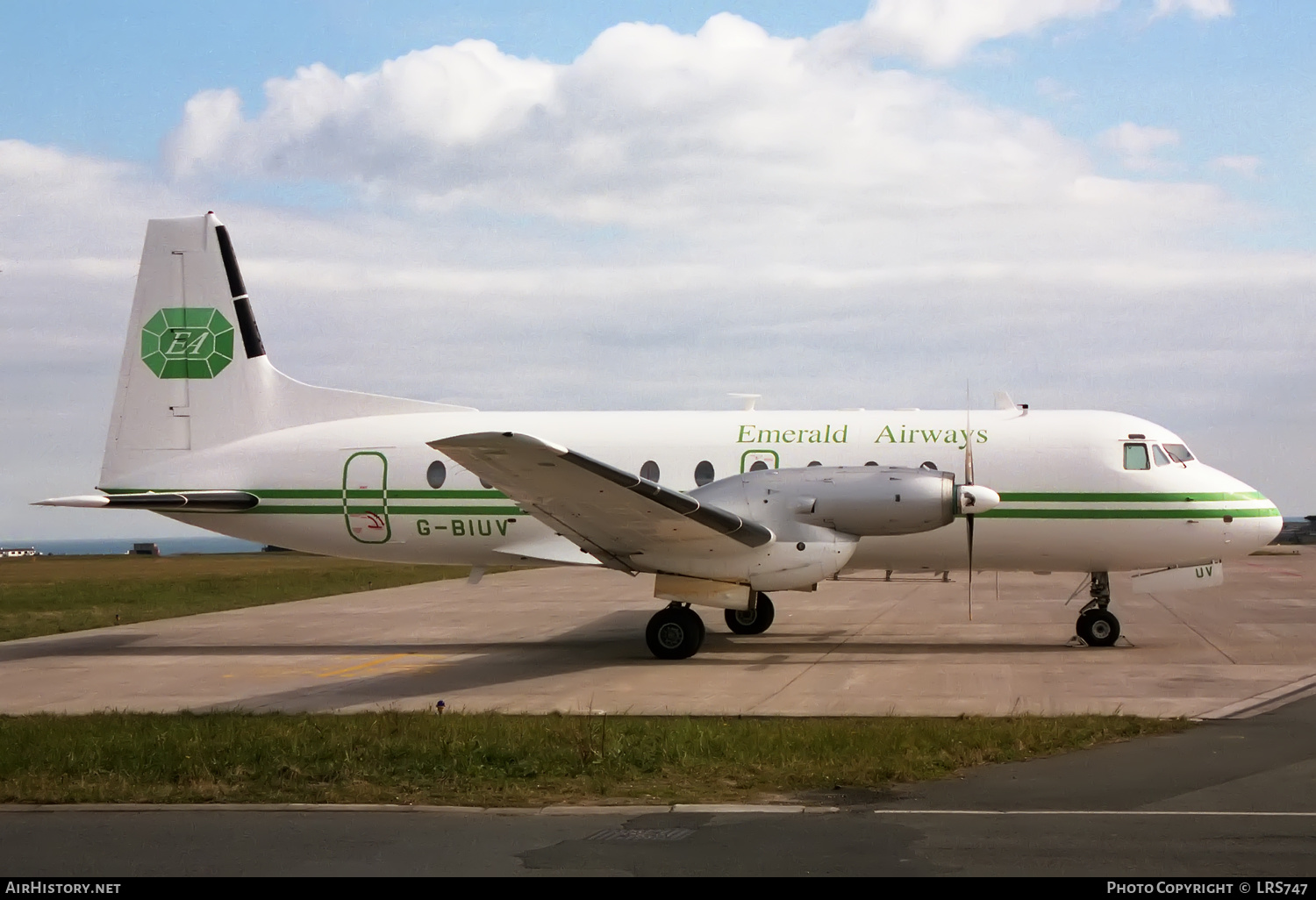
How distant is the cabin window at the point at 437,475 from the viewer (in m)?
18.5

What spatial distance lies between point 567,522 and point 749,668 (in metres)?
2.89

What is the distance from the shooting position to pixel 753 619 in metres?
19.3

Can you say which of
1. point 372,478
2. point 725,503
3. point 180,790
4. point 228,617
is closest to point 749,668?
point 725,503

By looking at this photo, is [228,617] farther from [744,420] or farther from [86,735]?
[86,735]

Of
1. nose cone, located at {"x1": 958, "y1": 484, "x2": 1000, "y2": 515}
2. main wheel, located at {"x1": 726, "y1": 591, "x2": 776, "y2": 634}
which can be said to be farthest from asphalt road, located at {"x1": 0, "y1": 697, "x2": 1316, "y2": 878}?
main wheel, located at {"x1": 726, "y1": 591, "x2": 776, "y2": 634}

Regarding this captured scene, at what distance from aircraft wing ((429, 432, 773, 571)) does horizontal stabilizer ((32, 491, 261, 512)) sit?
18.0 feet

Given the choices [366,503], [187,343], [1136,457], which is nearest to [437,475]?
[366,503]

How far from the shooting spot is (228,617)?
24.1 metres

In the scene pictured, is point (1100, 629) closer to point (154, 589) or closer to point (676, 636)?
point (676, 636)

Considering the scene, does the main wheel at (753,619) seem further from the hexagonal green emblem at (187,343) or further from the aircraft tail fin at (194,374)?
the hexagonal green emblem at (187,343)

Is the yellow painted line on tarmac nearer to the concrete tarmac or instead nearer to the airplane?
the concrete tarmac

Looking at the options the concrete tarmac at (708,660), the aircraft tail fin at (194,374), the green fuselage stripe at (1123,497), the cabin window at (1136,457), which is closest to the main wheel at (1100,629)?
the concrete tarmac at (708,660)

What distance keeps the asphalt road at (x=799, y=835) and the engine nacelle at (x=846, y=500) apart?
6.68 m

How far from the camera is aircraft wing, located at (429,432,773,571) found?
545 inches
